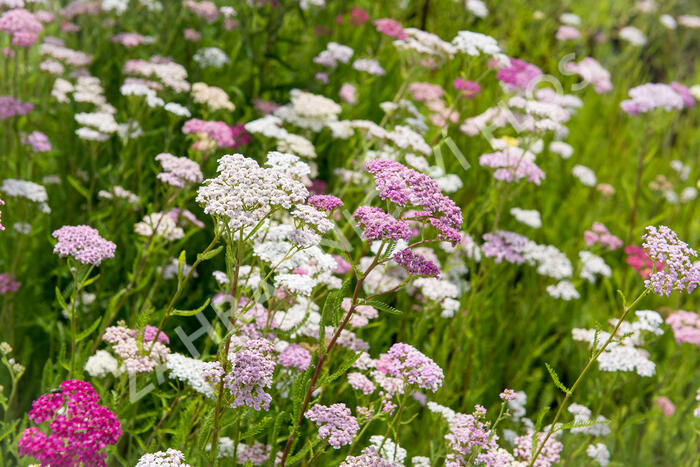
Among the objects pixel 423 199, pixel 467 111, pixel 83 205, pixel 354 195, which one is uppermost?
pixel 423 199

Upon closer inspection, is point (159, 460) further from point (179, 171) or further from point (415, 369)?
point (179, 171)

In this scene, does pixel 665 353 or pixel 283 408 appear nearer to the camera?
pixel 283 408

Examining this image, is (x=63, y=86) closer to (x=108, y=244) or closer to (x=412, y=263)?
(x=108, y=244)

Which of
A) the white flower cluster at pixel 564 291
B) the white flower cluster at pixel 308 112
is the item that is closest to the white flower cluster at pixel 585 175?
the white flower cluster at pixel 564 291

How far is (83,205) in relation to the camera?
151 inches

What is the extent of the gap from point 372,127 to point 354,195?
0.72m

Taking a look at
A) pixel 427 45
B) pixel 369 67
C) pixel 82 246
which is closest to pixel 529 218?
pixel 427 45

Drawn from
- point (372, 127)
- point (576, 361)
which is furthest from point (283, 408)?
point (576, 361)

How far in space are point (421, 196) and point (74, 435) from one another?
1078 millimetres

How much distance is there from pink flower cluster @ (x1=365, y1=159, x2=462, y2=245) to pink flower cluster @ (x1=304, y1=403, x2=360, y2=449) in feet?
1.99

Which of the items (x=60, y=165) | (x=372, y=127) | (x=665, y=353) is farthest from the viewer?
(x=665, y=353)

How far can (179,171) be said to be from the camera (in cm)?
280

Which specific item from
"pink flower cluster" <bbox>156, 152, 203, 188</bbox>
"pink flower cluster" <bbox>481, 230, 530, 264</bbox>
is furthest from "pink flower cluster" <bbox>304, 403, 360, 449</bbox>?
"pink flower cluster" <bbox>481, 230, 530, 264</bbox>

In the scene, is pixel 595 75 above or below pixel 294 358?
above
